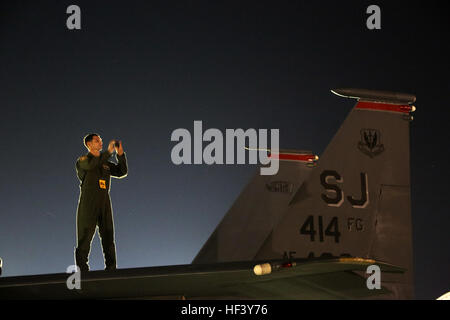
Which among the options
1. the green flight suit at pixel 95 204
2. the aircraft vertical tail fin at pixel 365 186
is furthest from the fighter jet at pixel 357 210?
the green flight suit at pixel 95 204

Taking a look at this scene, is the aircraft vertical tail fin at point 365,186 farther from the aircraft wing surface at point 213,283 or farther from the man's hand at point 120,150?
the man's hand at point 120,150

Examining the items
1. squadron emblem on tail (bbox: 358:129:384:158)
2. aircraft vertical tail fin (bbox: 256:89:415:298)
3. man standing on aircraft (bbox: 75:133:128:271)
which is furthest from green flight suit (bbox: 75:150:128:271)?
squadron emblem on tail (bbox: 358:129:384:158)

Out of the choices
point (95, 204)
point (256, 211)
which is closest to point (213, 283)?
point (95, 204)

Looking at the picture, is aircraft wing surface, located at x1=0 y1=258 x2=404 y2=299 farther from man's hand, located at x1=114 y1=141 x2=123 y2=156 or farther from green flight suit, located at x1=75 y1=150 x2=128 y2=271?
man's hand, located at x1=114 y1=141 x2=123 y2=156

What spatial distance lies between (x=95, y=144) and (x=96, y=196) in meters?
0.57

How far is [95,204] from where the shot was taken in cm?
582

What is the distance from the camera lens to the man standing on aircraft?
19.0 ft

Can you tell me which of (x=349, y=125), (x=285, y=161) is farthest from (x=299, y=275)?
(x=285, y=161)

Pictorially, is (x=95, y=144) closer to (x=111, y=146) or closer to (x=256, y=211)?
(x=111, y=146)

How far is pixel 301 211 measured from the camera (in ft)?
20.5

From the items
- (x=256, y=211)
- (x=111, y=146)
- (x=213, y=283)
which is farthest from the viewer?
(x=256, y=211)

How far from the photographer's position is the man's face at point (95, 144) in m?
5.86
